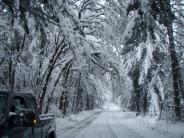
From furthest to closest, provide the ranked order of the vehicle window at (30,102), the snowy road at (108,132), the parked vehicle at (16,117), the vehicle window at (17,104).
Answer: the snowy road at (108,132) < the vehicle window at (30,102) < the vehicle window at (17,104) < the parked vehicle at (16,117)

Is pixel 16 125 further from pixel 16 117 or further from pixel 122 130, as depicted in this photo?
pixel 122 130

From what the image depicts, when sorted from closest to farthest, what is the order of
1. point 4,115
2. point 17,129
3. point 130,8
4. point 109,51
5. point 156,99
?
Answer: 1. point 4,115
2. point 17,129
3. point 130,8
4. point 109,51
5. point 156,99

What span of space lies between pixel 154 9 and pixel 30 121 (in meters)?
14.1

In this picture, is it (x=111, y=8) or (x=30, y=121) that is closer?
(x=30, y=121)

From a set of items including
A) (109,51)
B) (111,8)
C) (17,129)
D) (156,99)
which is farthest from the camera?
(156,99)

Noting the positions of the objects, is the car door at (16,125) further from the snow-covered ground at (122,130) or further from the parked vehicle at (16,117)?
the snow-covered ground at (122,130)

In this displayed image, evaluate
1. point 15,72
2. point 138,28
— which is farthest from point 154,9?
point 15,72

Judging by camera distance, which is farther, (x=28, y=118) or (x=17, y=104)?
(x=17, y=104)

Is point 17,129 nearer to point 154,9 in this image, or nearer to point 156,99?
point 154,9

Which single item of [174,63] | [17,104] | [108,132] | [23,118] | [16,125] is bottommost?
[108,132]

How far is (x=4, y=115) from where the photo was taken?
460 centimetres

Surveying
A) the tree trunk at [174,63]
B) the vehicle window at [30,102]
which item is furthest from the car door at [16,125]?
the tree trunk at [174,63]

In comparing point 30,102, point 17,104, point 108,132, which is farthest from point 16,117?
point 108,132

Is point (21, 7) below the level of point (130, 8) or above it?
below
